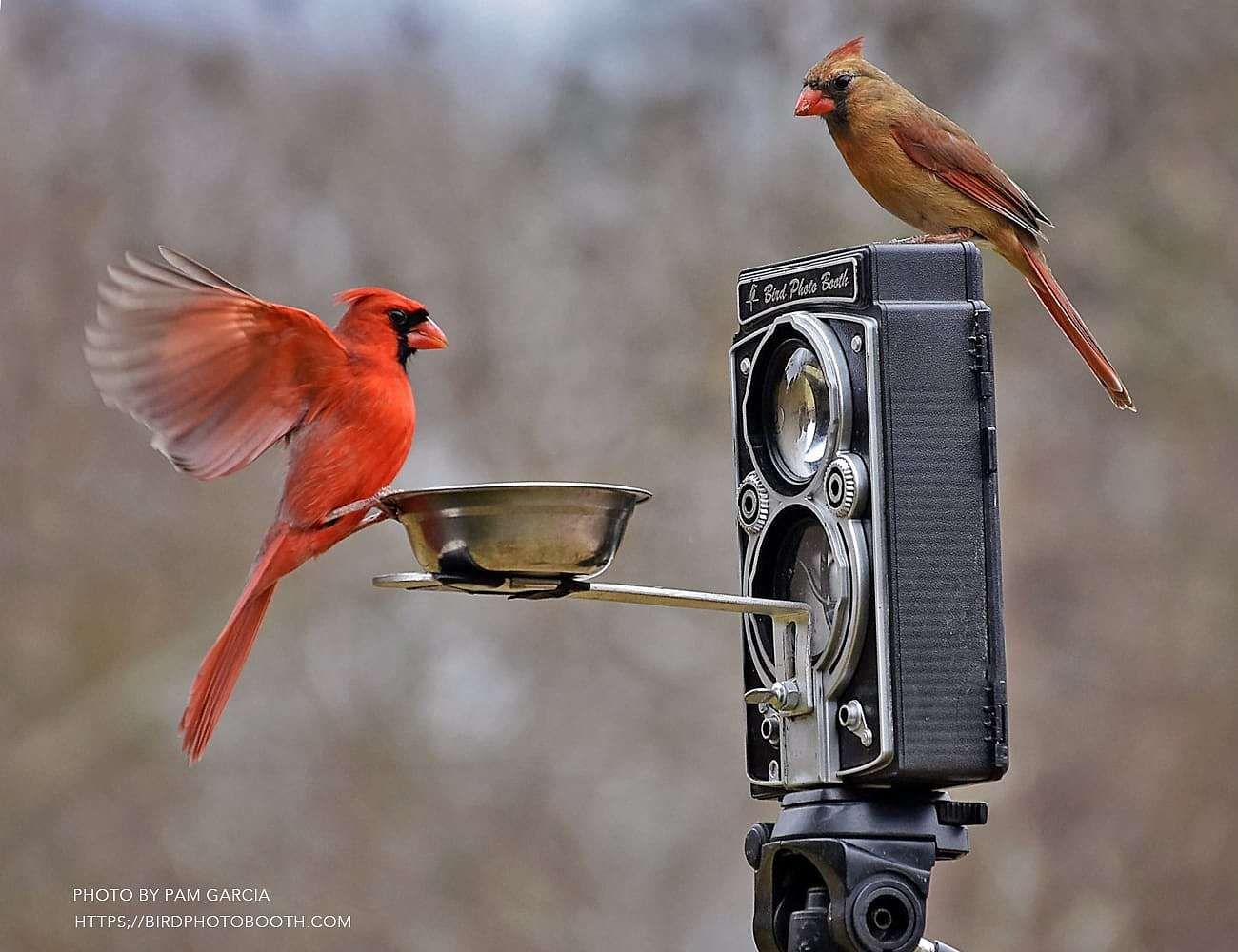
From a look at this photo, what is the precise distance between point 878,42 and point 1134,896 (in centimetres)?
342

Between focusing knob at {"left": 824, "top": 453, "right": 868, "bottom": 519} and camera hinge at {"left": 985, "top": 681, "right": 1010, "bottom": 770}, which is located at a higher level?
focusing knob at {"left": 824, "top": 453, "right": 868, "bottom": 519}

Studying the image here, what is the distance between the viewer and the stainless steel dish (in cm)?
235

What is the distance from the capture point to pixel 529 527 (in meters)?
2.36

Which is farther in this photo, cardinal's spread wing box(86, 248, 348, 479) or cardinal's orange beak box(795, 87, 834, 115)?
cardinal's orange beak box(795, 87, 834, 115)

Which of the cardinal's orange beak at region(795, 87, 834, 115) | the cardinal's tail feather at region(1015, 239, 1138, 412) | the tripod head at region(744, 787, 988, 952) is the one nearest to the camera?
the tripod head at region(744, 787, 988, 952)

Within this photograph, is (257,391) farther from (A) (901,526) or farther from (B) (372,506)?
(A) (901,526)

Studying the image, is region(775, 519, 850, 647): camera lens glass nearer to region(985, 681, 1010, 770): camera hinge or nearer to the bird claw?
region(985, 681, 1010, 770): camera hinge

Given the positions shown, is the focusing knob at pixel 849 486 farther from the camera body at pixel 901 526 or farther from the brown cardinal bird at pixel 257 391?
the brown cardinal bird at pixel 257 391

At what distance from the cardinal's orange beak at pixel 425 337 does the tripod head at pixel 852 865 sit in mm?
1059

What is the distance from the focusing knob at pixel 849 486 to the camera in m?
2.58

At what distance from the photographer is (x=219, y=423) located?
2979mm

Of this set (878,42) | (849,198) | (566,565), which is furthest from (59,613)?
(566,565)

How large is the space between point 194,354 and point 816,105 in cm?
137

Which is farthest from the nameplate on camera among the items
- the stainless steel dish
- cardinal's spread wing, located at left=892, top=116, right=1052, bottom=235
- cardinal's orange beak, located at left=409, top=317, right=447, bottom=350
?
cardinal's spread wing, located at left=892, top=116, right=1052, bottom=235
